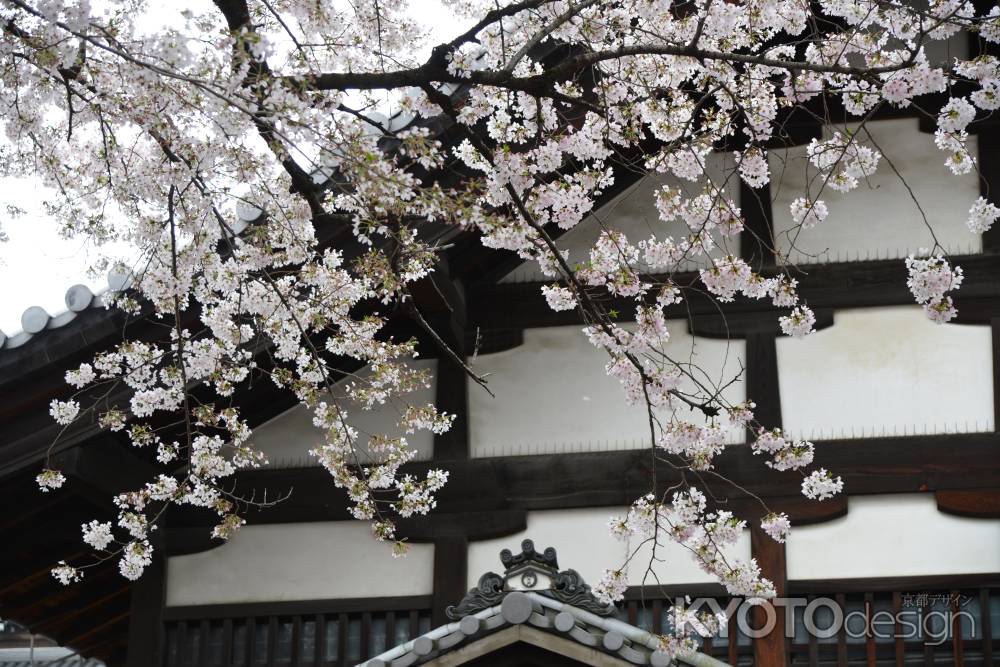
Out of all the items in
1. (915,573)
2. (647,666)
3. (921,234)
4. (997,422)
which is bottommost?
(647,666)

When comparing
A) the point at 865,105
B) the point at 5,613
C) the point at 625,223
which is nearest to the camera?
the point at 865,105

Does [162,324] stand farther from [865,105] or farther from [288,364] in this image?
[865,105]

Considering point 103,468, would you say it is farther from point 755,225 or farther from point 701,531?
point 755,225

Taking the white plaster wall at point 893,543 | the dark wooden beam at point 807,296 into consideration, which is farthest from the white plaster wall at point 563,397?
the white plaster wall at point 893,543

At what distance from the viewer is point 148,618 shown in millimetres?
7938

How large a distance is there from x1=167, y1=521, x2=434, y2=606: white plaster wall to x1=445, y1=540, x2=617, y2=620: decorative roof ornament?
1.21 meters

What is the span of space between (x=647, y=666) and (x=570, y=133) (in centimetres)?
233

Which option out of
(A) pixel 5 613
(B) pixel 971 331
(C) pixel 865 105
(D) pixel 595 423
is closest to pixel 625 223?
(D) pixel 595 423

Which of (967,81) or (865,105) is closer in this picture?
(865,105)

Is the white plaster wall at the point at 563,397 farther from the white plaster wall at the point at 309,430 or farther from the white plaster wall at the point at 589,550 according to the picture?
the white plaster wall at the point at 589,550

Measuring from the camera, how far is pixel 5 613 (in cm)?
914

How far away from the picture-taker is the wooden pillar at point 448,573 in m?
7.56

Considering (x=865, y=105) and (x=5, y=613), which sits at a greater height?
(x=865, y=105)

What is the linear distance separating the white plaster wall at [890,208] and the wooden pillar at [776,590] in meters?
1.69
